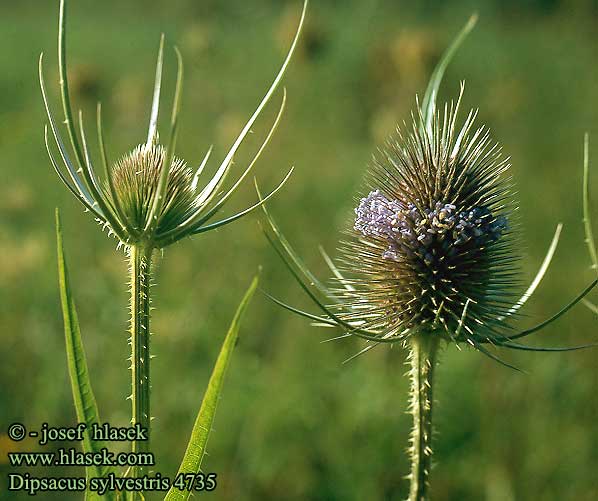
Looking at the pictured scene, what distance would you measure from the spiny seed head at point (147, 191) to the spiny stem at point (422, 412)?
1.87ft

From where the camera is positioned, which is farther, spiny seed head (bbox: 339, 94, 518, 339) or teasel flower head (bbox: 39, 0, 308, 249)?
spiny seed head (bbox: 339, 94, 518, 339)

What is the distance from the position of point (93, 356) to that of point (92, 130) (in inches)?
177

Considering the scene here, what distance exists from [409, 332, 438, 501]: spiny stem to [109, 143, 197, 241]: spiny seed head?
1.87ft

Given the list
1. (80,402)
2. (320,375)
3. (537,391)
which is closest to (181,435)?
(320,375)

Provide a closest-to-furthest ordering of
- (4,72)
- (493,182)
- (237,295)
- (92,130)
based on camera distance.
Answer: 1. (493,182)
2. (237,295)
3. (92,130)
4. (4,72)

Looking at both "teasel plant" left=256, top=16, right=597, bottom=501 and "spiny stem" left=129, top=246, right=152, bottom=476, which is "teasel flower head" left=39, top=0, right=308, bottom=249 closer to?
"spiny stem" left=129, top=246, right=152, bottom=476

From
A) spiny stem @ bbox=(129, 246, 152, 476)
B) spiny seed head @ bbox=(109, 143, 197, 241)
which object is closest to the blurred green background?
spiny seed head @ bbox=(109, 143, 197, 241)

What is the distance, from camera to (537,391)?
3.37m

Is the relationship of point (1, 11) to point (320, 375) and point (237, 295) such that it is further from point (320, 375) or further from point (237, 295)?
point (320, 375)

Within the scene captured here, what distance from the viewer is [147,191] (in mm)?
1428

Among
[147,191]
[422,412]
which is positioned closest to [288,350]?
[422,412]

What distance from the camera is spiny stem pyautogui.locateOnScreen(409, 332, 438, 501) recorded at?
4.70 feet

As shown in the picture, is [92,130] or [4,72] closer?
[92,130]

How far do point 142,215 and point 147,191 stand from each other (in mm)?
71
